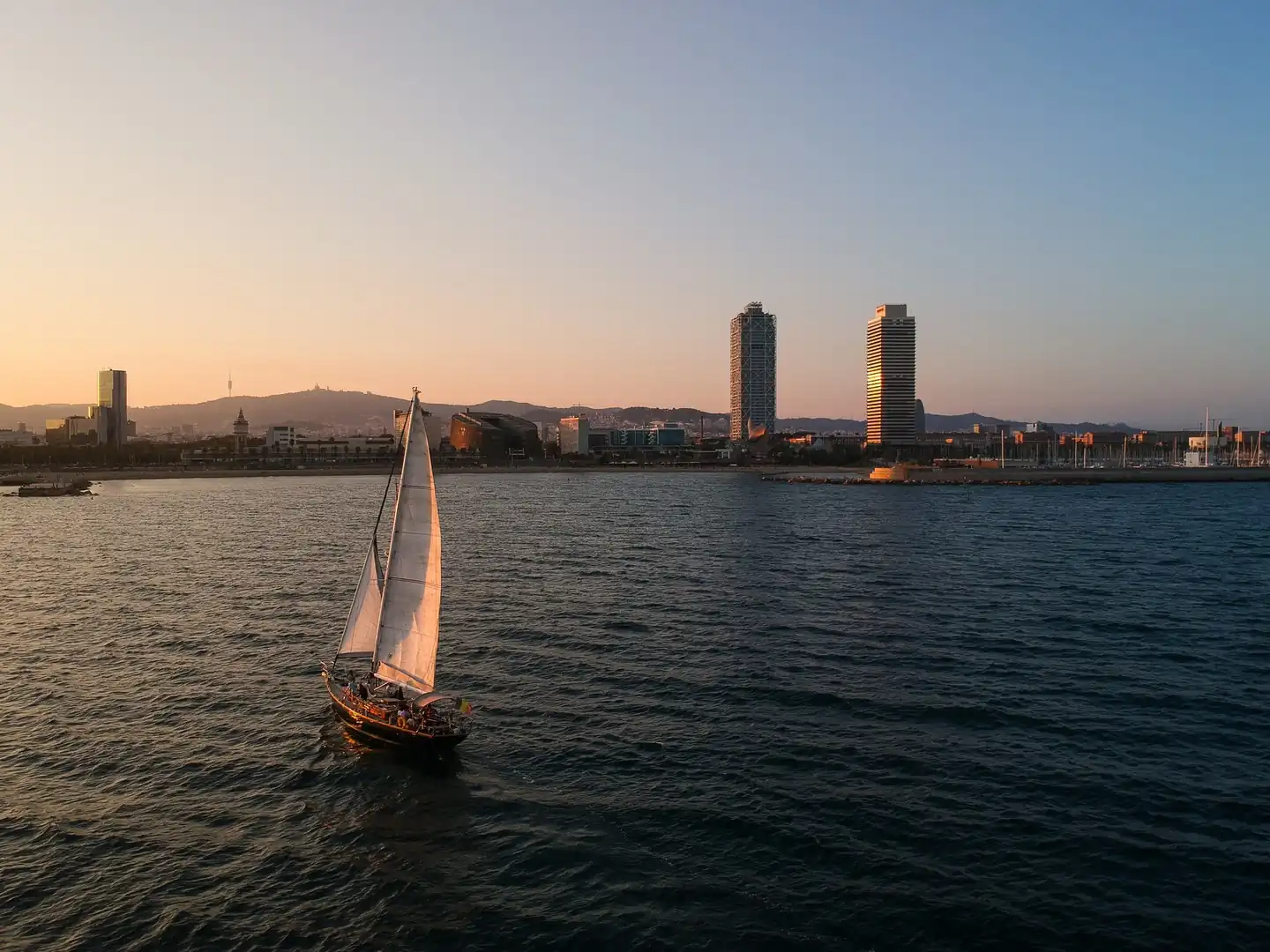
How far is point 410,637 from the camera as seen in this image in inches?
1284

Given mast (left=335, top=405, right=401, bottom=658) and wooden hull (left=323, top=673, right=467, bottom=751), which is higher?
mast (left=335, top=405, right=401, bottom=658)

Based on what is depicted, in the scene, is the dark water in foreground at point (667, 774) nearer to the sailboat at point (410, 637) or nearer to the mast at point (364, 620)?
the sailboat at point (410, 637)

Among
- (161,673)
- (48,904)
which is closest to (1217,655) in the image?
(48,904)

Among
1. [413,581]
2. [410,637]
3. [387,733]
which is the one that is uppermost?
[413,581]

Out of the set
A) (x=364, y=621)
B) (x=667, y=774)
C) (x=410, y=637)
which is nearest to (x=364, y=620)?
(x=364, y=621)

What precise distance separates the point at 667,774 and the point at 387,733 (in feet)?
33.8

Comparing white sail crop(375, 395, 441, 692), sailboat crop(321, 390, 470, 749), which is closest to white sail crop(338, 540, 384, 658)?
sailboat crop(321, 390, 470, 749)

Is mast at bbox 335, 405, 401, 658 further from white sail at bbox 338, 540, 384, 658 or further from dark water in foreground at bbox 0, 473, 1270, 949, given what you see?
dark water in foreground at bbox 0, 473, 1270, 949

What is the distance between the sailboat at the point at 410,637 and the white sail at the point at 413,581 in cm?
3

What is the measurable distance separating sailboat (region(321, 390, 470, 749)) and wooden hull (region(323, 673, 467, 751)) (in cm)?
3

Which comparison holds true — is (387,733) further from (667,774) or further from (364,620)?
(667,774)

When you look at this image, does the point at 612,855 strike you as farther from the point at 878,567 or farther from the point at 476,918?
the point at 878,567

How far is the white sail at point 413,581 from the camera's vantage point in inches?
1224

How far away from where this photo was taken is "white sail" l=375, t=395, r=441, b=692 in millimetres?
31094
